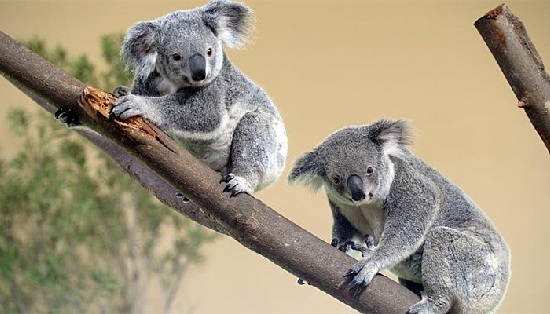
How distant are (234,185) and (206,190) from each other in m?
0.08

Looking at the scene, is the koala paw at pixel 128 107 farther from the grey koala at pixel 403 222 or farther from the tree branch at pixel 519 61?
the tree branch at pixel 519 61

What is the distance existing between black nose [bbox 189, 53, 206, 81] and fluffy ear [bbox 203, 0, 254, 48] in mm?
→ 173

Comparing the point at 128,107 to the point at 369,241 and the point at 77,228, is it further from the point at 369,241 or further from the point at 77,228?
the point at 77,228

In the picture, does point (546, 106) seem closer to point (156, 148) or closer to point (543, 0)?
point (156, 148)

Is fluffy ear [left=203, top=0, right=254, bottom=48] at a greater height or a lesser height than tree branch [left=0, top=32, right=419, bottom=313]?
greater

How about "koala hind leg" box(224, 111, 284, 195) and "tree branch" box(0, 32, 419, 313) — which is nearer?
"tree branch" box(0, 32, 419, 313)

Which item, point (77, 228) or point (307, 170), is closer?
point (307, 170)

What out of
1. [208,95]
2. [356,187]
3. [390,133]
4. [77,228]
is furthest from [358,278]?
[77,228]

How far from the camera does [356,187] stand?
1.99 m

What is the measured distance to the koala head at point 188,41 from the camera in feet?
6.27

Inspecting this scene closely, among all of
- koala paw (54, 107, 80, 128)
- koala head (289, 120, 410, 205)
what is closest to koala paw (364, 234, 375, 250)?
koala head (289, 120, 410, 205)

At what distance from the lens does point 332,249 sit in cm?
195

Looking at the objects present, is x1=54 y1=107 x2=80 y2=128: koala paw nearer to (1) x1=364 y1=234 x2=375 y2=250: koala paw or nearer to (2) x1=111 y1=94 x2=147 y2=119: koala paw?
(2) x1=111 y1=94 x2=147 y2=119: koala paw

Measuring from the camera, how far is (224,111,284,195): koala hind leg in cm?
211
